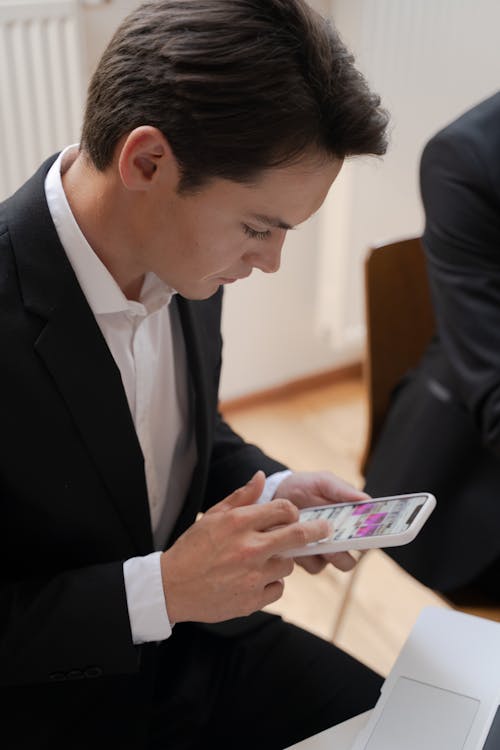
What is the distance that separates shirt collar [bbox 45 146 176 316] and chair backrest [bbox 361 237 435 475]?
2.22 feet

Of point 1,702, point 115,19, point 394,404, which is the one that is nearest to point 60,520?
point 1,702

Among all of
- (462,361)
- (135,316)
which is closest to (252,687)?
(135,316)

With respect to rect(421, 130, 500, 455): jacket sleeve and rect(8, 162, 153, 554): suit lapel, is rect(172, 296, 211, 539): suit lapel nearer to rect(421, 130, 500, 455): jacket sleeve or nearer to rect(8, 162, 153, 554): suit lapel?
rect(8, 162, 153, 554): suit lapel

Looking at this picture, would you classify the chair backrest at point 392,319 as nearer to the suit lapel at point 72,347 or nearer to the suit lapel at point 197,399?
the suit lapel at point 197,399

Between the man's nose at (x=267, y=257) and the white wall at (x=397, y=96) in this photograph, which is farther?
the white wall at (x=397, y=96)

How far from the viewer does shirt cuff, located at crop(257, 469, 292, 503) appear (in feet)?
4.09

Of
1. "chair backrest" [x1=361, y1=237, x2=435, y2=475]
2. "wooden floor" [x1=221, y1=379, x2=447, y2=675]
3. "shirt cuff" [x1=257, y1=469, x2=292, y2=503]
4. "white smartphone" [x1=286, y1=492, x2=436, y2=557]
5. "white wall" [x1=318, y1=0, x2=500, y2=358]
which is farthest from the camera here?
"white wall" [x1=318, y1=0, x2=500, y2=358]

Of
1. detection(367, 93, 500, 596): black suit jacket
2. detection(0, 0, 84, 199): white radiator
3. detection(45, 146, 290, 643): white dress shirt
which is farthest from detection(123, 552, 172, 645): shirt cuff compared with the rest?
detection(0, 0, 84, 199): white radiator

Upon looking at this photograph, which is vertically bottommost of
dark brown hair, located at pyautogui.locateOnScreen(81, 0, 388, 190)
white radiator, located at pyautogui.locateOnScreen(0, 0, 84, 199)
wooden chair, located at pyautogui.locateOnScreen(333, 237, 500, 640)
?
wooden chair, located at pyautogui.locateOnScreen(333, 237, 500, 640)

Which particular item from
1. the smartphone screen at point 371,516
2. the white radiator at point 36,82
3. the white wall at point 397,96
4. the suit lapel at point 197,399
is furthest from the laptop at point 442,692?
the white wall at point 397,96

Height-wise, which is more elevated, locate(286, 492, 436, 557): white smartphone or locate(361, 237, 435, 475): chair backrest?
locate(286, 492, 436, 557): white smartphone

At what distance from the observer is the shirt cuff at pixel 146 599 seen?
96 cm

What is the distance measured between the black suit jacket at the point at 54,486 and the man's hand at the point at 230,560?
0.07 m

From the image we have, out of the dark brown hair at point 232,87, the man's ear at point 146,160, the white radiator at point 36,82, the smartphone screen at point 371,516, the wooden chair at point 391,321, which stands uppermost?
the dark brown hair at point 232,87
